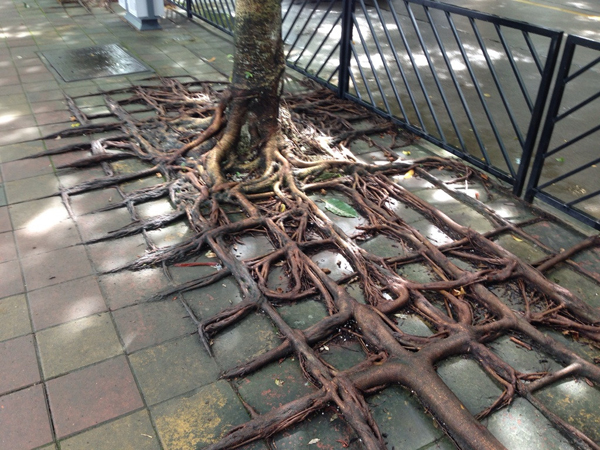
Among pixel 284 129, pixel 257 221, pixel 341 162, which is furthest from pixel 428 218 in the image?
pixel 284 129

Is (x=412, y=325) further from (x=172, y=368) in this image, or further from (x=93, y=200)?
(x=93, y=200)

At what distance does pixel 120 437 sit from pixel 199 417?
13.3 inches

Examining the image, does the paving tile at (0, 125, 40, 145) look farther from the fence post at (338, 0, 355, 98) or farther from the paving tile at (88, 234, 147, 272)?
the fence post at (338, 0, 355, 98)

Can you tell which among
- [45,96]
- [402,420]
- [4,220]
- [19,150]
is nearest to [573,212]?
[402,420]

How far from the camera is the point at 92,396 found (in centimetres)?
250

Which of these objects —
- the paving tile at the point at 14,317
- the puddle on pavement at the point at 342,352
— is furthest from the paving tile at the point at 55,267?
the puddle on pavement at the point at 342,352

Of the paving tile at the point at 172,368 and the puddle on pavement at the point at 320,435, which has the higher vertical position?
the puddle on pavement at the point at 320,435

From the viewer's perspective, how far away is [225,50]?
781 centimetres

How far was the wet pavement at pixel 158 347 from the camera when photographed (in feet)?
7.80

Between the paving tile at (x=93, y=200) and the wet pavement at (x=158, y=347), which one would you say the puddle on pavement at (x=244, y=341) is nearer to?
the wet pavement at (x=158, y=347)

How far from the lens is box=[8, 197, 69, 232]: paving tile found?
3.70 meters

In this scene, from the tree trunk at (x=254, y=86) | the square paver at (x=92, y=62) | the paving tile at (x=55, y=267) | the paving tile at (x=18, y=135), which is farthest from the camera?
the square paver at (x=92, y=62)

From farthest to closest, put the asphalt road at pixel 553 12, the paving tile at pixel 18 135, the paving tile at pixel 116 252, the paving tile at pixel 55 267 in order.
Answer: the asphalt road at pixel 553 12 → the paving tile at pixel 18 135 → the paving tile at pixel 116 252 → the paving tile at pixel 55 267

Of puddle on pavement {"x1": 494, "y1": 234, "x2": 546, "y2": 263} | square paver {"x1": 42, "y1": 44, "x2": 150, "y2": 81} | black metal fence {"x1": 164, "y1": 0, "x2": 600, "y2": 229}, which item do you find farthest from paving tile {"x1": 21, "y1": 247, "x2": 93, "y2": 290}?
square paver {"x1": 42, "y1": 44, "x2": 150, "y2": 81}
